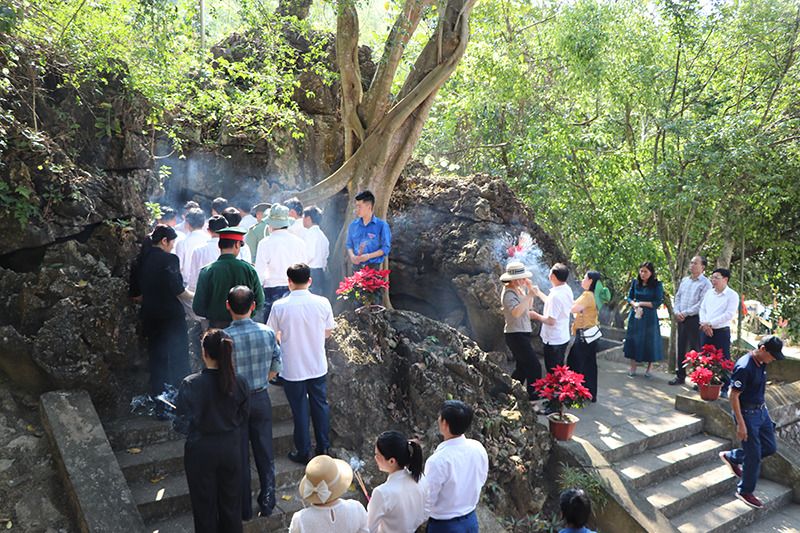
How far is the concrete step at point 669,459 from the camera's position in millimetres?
6121

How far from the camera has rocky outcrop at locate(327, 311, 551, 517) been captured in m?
5.34

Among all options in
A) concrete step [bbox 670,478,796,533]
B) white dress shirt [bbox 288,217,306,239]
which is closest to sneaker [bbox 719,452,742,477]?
concrete step [bbox 670,478,796,533]

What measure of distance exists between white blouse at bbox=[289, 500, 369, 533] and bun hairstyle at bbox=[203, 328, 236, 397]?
1062 mm

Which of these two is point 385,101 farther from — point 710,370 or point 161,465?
point 710,370

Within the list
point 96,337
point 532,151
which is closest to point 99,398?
point 96,337

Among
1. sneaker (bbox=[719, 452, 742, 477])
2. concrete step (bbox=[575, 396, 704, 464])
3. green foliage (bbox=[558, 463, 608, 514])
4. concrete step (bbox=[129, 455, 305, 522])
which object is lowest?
sneaker (bbox=[719, 452, 742, 477])

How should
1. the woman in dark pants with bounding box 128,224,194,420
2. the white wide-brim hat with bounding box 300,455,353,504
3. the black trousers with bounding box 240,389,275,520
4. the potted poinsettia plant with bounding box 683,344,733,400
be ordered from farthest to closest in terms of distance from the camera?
the potted poinsettia plant with bounding box 683,344,733,400, the woman in dark pants with bounding box 128,224,194,420, the black trousers with bounding box 240,389,275,520, the white wide-brim hat with bounding box 300,455,353,504

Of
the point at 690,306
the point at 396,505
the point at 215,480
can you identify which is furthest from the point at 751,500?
the point at 215,480

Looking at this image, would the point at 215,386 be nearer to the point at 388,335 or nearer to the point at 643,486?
the point at 388,335

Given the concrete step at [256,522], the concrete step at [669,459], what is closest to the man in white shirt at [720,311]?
the concrete step at [669,459]

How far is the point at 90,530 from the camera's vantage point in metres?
3.64

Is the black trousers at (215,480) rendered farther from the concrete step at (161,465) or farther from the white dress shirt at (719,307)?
the white dress shirt at (719,307)

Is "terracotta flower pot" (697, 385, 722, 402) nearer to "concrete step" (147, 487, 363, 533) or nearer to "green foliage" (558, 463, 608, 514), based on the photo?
"green foliage" (558, 463, 608, 514)

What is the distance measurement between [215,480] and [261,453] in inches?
23.5
